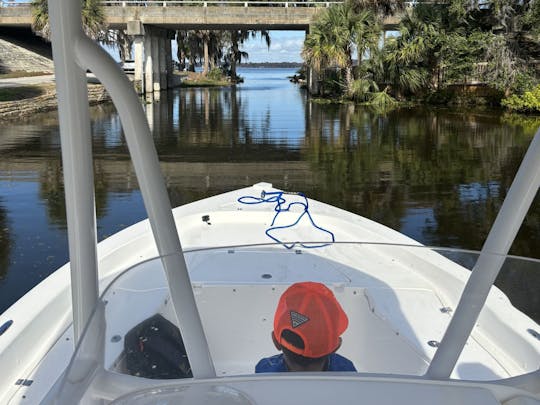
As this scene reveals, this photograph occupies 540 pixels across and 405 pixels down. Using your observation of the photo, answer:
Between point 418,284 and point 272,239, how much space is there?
4.90ft

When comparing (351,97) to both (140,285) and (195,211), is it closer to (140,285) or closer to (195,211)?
(195,211)

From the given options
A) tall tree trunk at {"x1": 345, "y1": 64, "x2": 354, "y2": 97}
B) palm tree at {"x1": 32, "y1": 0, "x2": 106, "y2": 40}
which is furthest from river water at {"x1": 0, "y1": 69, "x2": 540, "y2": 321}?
palm tree at {"x1": 32, "y1": 0, "x2": 106, "y2": 40}

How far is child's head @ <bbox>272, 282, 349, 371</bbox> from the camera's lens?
165 centimetres

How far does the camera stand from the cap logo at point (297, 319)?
1670 millimetres

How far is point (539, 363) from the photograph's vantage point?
1729mm

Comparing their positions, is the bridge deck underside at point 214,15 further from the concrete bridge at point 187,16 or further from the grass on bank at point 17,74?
the grass on bank at point 17,74

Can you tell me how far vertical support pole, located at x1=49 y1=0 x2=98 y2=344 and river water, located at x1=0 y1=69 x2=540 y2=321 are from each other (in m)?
1.25

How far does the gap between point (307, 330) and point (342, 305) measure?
1.75 feet

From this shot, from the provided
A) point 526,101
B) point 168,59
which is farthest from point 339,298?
point 168,59

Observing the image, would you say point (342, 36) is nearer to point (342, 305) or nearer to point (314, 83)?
point (314, 83)

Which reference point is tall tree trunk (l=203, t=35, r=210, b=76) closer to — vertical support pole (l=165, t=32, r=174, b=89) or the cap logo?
vertical support pole (l=165, t=32, r=174, b=89)

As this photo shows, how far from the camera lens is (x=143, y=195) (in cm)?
Result: 148

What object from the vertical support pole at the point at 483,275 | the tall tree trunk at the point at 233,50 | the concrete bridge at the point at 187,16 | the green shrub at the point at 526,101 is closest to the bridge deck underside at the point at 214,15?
the concrete bridge at the point at 187,16

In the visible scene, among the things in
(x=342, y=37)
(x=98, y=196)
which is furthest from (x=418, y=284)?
(x=342, y=37)
